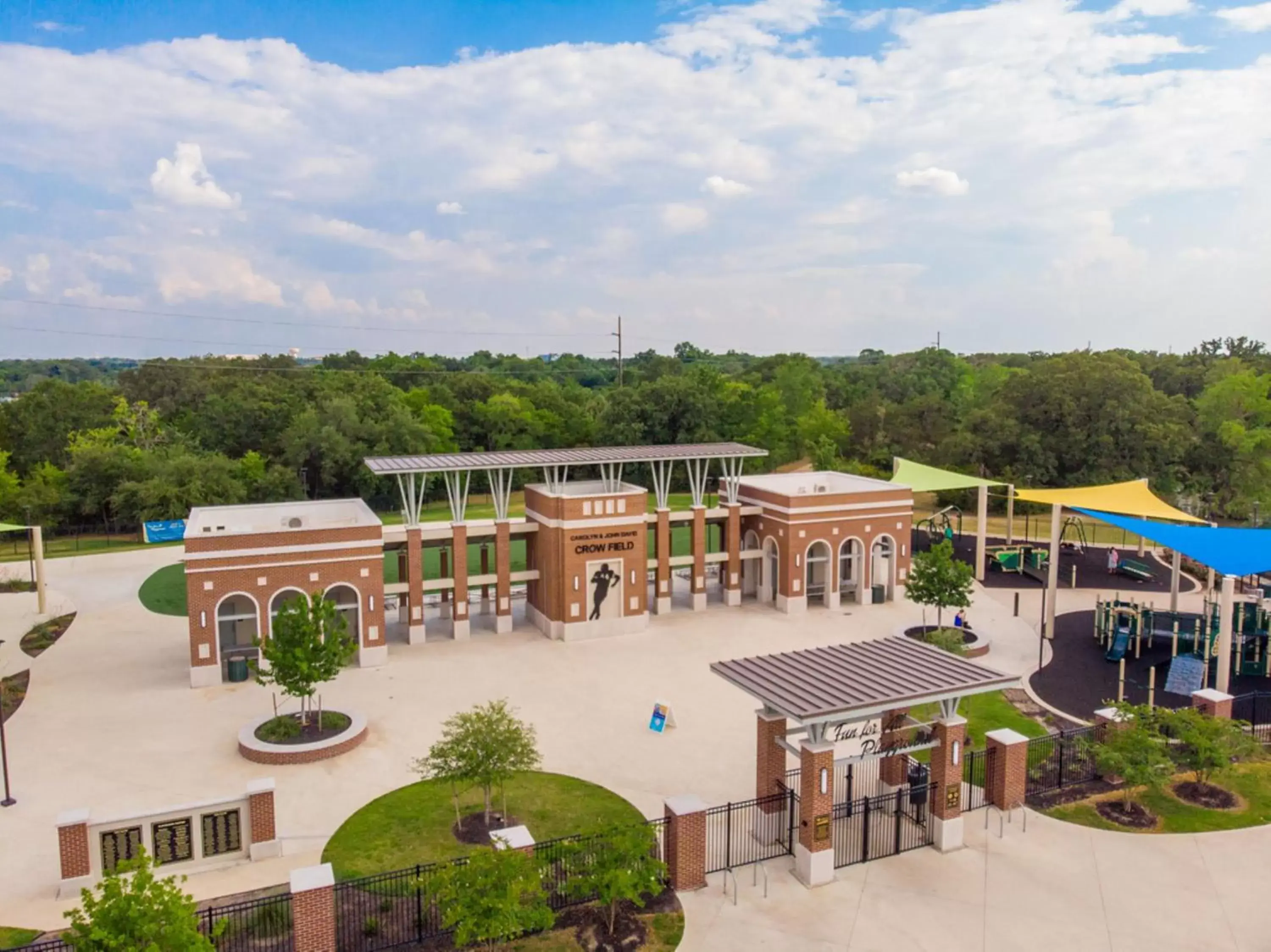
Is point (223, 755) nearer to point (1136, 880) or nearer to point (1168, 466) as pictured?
point (1136, 880)

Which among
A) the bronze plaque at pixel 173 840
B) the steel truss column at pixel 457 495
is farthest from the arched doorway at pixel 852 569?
the bronze plaque at pixel 173 840

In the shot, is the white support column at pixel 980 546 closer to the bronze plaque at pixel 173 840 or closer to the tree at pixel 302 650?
the tree at pixel 302 650

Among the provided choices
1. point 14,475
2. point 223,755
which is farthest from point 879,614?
point 14,475

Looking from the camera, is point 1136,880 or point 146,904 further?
point 1136,880

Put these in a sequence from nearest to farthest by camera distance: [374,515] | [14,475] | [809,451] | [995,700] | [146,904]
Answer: [146,904]
[995,700]
[374,515]
[14,475]
[809,451]

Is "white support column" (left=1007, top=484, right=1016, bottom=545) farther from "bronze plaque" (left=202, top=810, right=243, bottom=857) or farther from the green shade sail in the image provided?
"bronze plaque" (left=202, top=810, right=243, bottom=857)

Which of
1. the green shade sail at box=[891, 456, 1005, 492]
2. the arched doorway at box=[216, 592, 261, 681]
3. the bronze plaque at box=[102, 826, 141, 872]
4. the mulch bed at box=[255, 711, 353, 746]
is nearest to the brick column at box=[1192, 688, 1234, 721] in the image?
the green shade sail at box=[891, 456, 1005, 492]
